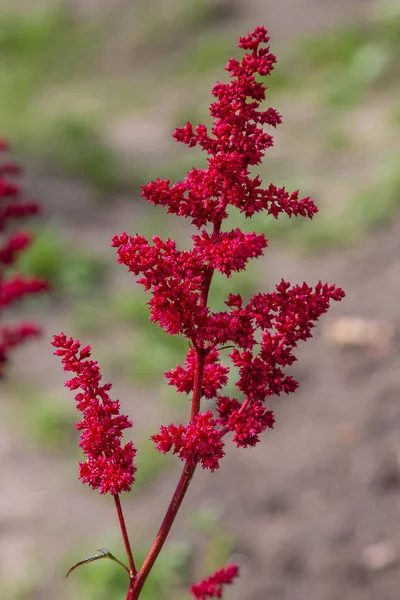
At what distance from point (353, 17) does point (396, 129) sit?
11.0ft

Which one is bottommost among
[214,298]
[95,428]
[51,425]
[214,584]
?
[214,584]

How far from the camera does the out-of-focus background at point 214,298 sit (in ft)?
13.4

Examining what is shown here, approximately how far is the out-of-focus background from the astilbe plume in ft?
2.89

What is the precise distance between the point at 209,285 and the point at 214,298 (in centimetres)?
499

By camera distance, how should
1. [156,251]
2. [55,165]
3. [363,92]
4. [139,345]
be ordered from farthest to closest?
[363,92] < [55,165] < [139,345] < [156,251]

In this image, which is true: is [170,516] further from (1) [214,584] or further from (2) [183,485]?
(1) [214,584]

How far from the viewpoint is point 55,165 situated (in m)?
9.13

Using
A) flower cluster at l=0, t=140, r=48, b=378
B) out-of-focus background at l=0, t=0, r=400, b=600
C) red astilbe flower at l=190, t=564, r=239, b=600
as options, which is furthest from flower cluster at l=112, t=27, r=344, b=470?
flower cluster at l=0, t=140, r=48, b=378

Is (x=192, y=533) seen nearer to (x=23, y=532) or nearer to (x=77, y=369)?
(x=23, y=532)

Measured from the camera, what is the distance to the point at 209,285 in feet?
4.45

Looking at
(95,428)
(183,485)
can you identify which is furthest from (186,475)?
(95,428)

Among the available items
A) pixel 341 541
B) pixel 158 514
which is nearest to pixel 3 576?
pixel 158 514

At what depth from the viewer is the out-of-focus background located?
4094 mm

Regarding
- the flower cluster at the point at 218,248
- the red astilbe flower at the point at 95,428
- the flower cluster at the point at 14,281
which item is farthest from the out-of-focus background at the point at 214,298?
the flower cluster at the point at 218,248
